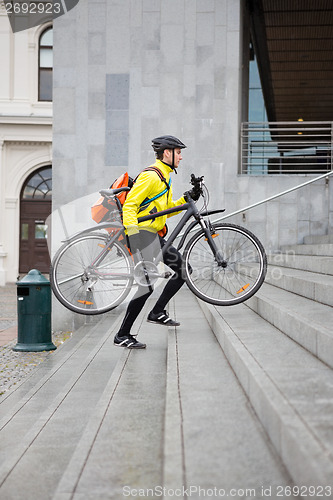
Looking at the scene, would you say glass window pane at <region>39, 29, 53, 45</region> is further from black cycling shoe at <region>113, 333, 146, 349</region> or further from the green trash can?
black cycling shoe at <region>113, 333, 146, 349</region>

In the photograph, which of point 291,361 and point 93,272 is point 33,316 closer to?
point 93,272

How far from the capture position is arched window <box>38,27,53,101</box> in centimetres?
2406

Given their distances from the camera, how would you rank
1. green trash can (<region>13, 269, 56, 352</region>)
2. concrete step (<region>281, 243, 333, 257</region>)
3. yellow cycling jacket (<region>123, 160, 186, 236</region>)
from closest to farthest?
1. yellow cycling jacket (<region>123, 160, 186, 236</region>)
2. concrete step (<region>281, 243, 333, 257</region>)
3. green trash can (<region>13, 269, 56, 352</region>)

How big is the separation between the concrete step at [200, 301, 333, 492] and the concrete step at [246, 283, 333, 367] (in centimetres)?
6

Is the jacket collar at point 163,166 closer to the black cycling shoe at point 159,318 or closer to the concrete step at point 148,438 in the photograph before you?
the black cycling shoe at point 159,318

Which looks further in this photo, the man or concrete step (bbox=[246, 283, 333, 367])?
the man

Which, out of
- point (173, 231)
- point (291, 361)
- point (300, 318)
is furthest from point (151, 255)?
point (291, 361)

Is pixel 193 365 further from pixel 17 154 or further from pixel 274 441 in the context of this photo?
pixel 17 154

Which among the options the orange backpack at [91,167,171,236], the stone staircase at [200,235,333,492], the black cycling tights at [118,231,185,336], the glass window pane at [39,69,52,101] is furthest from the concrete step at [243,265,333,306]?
the glass window pane at [39,69,52,101]

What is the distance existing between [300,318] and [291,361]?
1.91ft

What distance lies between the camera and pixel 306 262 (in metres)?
6.72

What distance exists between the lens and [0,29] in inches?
930

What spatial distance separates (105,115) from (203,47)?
79.0 inches

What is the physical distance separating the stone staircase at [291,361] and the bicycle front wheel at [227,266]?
0.18m
